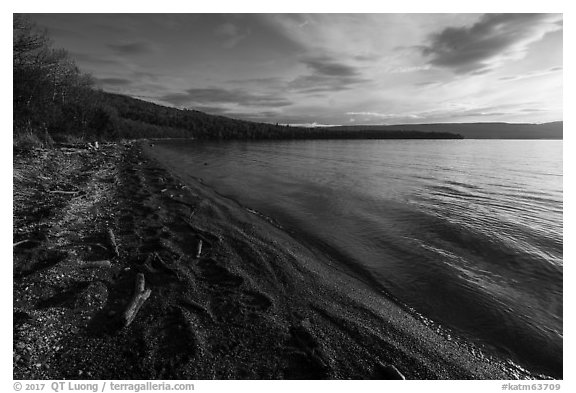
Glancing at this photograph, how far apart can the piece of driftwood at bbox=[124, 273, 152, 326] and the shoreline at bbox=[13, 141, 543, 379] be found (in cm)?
16

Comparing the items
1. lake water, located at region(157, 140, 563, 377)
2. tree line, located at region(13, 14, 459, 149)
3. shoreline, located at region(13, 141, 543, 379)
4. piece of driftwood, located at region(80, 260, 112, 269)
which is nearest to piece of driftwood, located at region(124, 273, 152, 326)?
shoreline, located at region(13, 141, 543, 379)

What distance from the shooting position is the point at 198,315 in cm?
670

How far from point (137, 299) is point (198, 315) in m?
1.60

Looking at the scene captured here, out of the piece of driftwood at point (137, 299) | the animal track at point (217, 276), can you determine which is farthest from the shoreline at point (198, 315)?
the piece of driftwood at point (137, 299)

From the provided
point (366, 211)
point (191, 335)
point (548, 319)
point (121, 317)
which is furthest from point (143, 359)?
point (366, 211)

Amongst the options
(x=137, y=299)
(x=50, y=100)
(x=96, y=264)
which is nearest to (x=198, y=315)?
(x=137, y=299)

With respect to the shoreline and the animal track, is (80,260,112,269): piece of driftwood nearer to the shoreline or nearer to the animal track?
the shoreline

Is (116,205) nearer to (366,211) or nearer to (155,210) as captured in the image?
(155,210)

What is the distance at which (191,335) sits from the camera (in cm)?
594

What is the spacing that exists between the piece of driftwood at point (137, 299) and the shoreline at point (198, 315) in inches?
6.1

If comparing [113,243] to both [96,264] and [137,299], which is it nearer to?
[96,264]

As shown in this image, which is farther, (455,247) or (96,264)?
(455,247)

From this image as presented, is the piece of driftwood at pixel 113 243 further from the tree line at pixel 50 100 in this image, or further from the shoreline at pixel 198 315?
the tree line at pixel 50 100

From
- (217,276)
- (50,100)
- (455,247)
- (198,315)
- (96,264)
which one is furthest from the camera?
(50,100)
